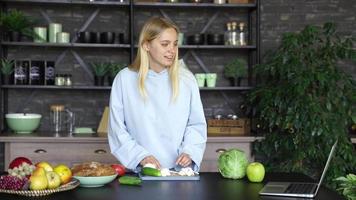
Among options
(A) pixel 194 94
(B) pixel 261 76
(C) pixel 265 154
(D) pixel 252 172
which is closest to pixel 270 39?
(B) pixel 261 76

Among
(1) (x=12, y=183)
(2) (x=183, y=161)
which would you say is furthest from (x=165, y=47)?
(1) (x=12, y=183)

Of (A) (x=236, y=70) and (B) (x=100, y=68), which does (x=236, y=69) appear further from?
(B) (x=100, y=68)

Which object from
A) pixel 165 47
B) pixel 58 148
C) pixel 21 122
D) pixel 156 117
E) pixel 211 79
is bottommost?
pixel 58 148

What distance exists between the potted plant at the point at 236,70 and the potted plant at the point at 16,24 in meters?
1.92

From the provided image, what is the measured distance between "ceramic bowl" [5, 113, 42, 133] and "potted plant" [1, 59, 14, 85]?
33 cm

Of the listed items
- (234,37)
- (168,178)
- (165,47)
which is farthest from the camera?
(234,37)

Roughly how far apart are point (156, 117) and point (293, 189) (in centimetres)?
94

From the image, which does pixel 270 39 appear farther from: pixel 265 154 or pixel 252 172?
pixel 252 172

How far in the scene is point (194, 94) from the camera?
3.07 m

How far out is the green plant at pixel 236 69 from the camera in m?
5.56

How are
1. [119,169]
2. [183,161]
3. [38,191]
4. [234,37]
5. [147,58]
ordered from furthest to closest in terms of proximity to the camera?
[234,37], [147,58], [183,161], [119,169], [38,191]

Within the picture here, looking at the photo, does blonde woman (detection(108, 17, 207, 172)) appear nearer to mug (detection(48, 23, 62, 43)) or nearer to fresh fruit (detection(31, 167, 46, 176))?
fresh fruit (detection(31, 167, 46, 176))

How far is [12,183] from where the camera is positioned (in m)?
2.22

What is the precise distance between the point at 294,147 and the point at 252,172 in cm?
229
